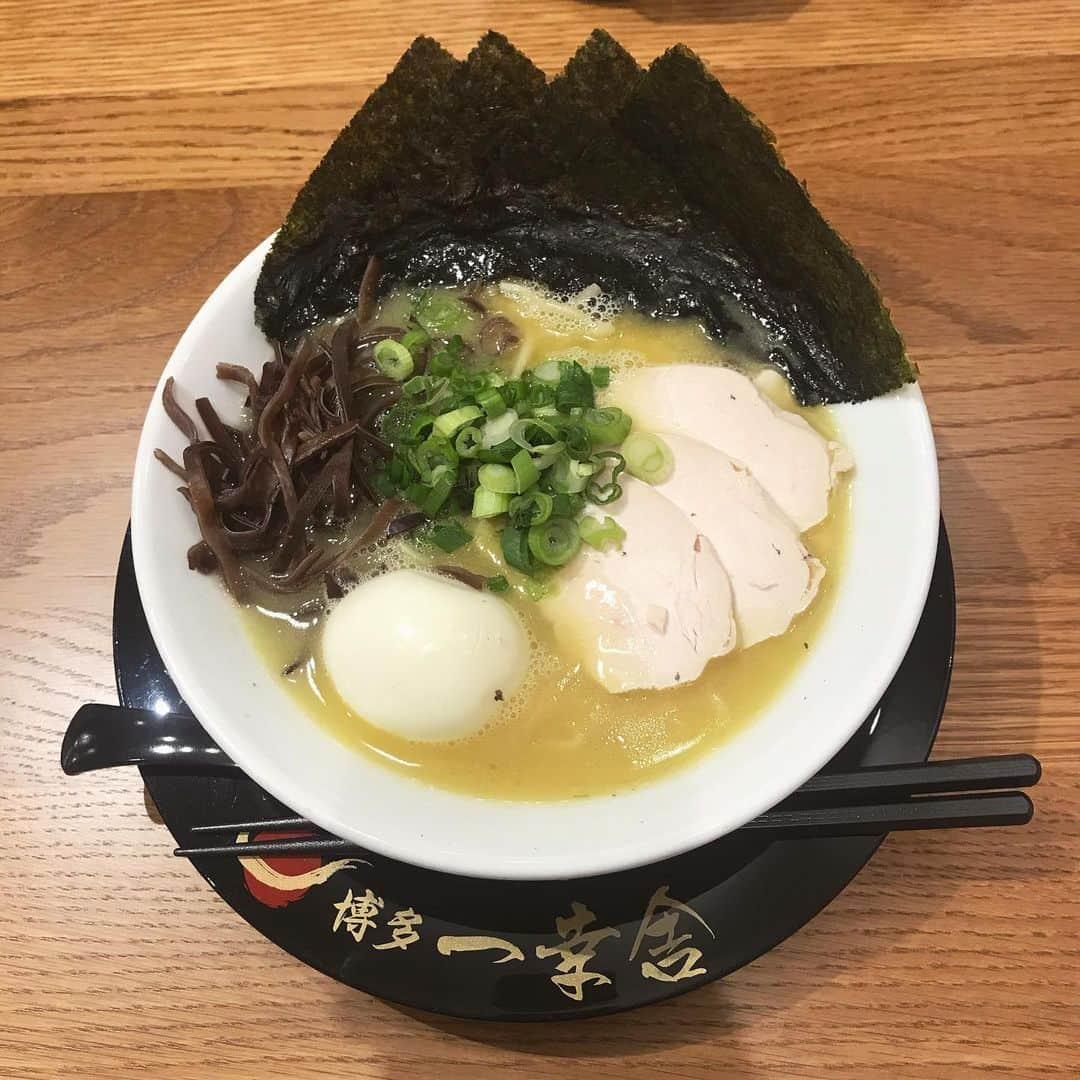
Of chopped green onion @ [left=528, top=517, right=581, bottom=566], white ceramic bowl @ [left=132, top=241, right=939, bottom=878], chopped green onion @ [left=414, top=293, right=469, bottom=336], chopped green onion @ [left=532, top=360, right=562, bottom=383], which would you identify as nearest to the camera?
white ceramic bowl @ [left=132, top=241, right=939, bottom=878]

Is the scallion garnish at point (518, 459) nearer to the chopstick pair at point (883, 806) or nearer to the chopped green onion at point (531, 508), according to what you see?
the chopped green onion at point (531, 508)

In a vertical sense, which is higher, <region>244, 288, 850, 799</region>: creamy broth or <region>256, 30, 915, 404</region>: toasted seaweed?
<region>256, 30, 915, 404</region>: toasted seaweed

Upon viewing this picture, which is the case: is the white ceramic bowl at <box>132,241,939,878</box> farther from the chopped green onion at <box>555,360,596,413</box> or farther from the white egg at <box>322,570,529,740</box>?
the chopped green onion at <box>555,360,596,413</box>

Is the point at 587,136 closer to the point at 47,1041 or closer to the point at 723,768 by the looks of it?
the point at 723,768

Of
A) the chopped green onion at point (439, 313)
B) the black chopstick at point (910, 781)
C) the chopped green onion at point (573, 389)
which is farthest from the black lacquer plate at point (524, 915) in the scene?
the chopped green onion at point (439, 313)

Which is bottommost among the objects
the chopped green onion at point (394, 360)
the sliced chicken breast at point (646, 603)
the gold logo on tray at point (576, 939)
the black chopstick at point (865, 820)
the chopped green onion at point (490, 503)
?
the gold logo on tray at point (576, 939)

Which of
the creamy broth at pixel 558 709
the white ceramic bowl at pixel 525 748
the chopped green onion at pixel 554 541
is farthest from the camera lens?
the chopped green onion at pixel 554 541

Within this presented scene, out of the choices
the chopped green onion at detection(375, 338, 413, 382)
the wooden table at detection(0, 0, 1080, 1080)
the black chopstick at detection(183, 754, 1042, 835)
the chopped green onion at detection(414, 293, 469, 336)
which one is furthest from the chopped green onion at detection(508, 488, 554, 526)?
the wooden table at detection(0, 0, 1080, 1080)
